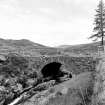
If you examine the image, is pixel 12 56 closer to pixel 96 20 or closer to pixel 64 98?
pixel 64 98

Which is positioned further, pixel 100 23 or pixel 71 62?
pixel 100 23

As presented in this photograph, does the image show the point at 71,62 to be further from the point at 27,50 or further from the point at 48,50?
the point at 27,50

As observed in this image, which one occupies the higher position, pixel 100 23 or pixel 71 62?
pixel 100 23

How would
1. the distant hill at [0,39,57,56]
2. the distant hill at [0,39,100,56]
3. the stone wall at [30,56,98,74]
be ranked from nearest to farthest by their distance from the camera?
the stone wall at [30,56,98,74], the distant hill at [0,39,100,56], the distant hill at [0,39,57,56]

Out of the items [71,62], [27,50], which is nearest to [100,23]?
[71,62]

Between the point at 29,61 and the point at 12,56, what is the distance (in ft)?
9.94

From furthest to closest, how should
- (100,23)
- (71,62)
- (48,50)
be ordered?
(48,50) → (100,23) → (71,62)

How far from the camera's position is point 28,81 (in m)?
20.5

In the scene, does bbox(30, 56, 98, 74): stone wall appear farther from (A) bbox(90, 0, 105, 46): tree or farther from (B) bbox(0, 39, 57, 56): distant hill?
(A) bbox(90, 0, 105, 46): tree

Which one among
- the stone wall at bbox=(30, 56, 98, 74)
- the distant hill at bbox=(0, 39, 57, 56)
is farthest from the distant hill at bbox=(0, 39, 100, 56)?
the stone wall at bbox=(30, 56, 98, 74)

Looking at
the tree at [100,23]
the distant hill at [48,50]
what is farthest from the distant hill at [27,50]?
the tree at [100,23]

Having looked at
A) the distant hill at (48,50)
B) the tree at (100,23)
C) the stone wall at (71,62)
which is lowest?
the stone wall at (71,62)

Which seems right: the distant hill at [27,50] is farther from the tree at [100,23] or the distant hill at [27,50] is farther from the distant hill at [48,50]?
the tree at [100,23]

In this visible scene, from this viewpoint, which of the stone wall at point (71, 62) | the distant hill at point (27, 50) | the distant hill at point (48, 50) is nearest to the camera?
the stone wall at point (71, 62)
